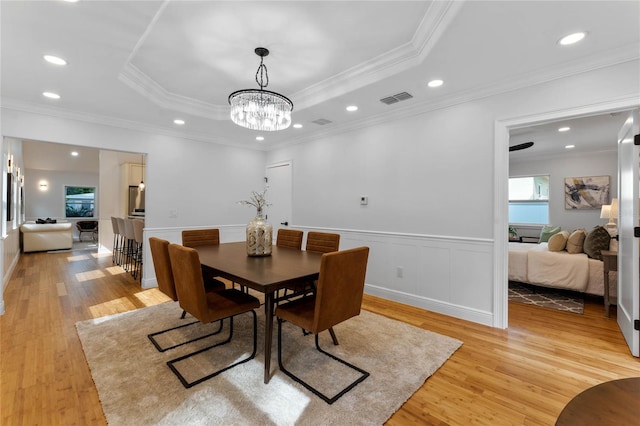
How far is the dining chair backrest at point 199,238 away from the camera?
3386mm

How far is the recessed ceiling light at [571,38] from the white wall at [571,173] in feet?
19.0

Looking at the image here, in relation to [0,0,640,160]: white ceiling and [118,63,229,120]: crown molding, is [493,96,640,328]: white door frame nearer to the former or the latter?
[0,0,640,160]: white ceiling

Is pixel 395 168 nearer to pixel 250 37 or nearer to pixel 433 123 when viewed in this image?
pixel 433 123

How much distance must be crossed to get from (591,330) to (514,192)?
550cm

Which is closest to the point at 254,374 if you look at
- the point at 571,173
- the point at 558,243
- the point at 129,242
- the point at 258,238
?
the point at 258,238

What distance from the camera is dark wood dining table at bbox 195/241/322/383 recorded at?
1.89m

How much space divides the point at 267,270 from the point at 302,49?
6.36 ft

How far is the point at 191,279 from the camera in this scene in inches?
79.0

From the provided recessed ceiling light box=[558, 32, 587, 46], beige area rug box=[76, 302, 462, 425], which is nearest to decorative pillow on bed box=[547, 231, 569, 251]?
beige area rug box=[76, 302, 462, 425]

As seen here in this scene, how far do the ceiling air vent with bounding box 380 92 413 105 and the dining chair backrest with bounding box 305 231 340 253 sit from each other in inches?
67.5

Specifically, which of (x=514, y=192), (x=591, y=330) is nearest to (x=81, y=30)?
Result: (x=591, y=330)

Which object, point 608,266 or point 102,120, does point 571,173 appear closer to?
point 608,266

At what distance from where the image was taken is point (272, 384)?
200 cm

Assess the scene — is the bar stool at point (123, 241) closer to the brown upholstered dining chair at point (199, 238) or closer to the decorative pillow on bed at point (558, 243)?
the brown upholstered dining chair at point (199, 238)
